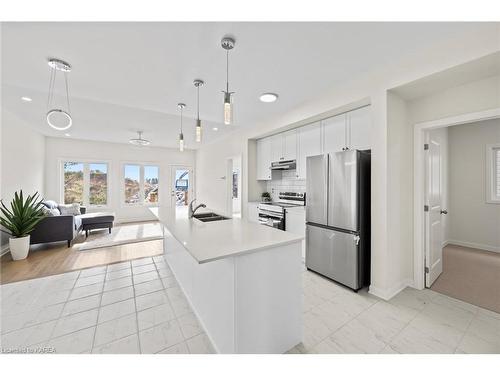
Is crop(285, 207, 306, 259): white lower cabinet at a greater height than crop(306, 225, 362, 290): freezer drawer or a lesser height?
greater

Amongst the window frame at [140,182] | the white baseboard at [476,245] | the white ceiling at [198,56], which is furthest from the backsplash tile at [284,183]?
the window frame at [140,182]

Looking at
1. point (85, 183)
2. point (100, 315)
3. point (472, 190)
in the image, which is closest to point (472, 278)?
point (472, 190)

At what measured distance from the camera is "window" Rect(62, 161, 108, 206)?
20.1 feet

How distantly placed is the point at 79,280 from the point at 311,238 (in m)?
3.11

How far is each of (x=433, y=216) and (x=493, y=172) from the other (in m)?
2.49

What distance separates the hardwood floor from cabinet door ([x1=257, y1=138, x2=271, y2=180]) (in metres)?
2.51

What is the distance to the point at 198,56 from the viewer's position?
194 centimetres

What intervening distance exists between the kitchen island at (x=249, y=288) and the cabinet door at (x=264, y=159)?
2.60 metres

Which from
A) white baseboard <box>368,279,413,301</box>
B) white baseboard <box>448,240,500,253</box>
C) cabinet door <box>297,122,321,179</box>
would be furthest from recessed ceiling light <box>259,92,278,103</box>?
white baseboard <box>448,240,500,253</box>

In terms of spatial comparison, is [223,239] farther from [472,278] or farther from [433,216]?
[472,278]

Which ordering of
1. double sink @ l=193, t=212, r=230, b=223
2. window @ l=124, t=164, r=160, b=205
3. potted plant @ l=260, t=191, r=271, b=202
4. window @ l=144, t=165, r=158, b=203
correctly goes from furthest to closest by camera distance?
window @ l=144, t=165, r=158, b=203
window @ l=124, t=164, r=160, b=205
potted plant @ l=260, t=191, r=271, b=202
double sink @ l=193, t=212, r=230, b=223

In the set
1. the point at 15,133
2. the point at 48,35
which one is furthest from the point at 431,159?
the point at 15,133

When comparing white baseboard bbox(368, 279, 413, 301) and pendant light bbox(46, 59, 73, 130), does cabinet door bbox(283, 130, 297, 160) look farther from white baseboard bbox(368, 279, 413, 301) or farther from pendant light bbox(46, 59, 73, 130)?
pendant light bbox(46, 59, 73, 130)
